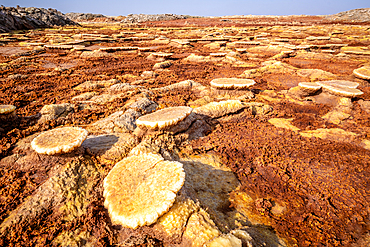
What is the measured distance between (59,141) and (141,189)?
1.91m

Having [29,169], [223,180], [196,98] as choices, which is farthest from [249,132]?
[29,169]

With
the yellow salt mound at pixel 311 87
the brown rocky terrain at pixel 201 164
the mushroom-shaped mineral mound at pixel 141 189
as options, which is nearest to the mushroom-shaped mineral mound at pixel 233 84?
the brown rocky terrain at pixel 201 164

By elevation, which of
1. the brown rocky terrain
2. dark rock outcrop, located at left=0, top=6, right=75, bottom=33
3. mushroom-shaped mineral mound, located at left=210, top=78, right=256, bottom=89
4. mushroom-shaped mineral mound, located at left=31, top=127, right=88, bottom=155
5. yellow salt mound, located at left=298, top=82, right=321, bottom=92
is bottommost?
the brown rocky terrain

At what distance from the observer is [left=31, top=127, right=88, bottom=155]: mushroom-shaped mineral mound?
3.05 metres

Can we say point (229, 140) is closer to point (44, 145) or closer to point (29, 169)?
point (44, 145)

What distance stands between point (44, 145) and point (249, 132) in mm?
4976

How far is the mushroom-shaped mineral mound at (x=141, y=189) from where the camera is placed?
217cm

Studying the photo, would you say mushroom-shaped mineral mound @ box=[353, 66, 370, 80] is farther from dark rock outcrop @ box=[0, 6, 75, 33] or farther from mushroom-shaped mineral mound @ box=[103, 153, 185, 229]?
dark rock outcrop @ box=[0, 6, 75, 33]

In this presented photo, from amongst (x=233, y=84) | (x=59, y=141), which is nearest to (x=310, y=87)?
(x=233, y=84)

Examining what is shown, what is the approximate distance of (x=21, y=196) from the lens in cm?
296

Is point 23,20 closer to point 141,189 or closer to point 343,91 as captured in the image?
point 141,189

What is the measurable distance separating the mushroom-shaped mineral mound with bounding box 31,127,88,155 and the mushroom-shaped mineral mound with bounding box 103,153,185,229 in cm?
104

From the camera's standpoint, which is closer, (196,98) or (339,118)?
(339,118)

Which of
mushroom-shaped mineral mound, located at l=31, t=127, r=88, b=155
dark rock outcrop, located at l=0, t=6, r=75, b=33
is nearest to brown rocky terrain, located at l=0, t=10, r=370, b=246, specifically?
mushroom-shaped mineral mound, located at l=31, t=127, r=88, b=155
